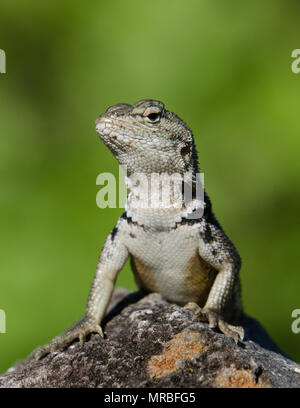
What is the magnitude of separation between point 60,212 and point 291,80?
123 inches

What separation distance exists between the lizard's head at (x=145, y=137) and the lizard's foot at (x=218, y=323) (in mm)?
884

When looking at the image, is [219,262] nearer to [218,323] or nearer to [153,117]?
[218,323]

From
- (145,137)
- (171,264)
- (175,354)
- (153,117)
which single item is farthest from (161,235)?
(175,354)

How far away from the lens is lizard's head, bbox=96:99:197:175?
3523 millimetres

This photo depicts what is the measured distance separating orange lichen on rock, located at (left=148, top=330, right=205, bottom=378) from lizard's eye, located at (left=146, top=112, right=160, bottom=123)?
132cm

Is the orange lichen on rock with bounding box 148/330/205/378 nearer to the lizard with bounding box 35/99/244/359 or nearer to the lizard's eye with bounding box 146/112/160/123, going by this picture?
the lizard with bounding box 35/99/244/359

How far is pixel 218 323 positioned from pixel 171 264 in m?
0.61

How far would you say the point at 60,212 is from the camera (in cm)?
623

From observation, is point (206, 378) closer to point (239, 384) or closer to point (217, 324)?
point (239, 384)

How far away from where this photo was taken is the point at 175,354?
3066mm

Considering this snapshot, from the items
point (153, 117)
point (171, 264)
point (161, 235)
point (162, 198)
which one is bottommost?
point (171, 264)

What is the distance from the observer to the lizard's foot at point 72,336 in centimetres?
350

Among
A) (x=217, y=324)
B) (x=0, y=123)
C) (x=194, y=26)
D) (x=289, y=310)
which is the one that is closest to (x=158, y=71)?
(x=194, y=26)

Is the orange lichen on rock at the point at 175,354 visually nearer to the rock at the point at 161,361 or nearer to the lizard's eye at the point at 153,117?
the rock at the point at 161,361
